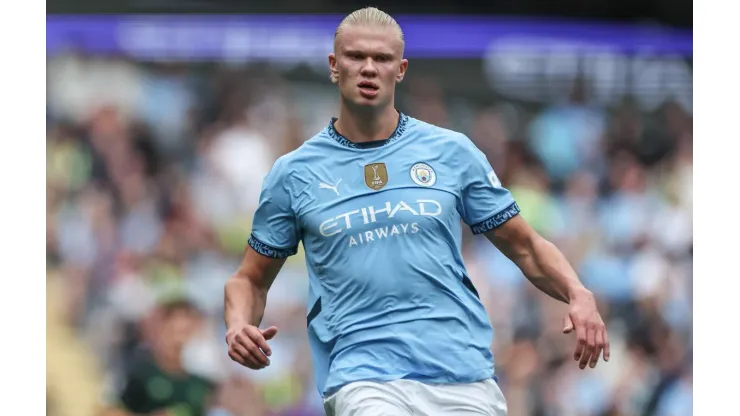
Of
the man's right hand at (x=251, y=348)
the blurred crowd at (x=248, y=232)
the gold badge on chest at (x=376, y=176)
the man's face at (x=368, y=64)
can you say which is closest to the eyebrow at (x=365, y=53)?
the man's face at (x=368, y=64)

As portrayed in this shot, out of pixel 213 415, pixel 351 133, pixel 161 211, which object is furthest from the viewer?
pixel 161 211

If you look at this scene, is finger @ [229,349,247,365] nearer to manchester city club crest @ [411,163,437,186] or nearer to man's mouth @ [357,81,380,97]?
manchester city club crest @ [411,163,437,186]

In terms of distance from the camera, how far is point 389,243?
516cm

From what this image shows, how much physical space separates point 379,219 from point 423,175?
0.87 ft

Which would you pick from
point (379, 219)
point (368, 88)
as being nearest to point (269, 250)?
point (379, 219)

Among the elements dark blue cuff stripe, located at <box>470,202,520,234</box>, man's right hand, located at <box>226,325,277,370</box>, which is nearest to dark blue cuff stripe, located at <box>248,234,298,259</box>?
man's right hand, located at <box>226,325,277,370</box>

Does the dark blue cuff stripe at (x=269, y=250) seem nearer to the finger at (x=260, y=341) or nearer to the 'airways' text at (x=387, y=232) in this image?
the 'airways' text at (x=387, y=232)

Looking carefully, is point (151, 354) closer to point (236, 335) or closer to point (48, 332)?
point (48, 332)

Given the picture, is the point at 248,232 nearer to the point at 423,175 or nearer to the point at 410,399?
the point at 423,175

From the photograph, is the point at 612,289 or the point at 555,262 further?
the point at 612,289

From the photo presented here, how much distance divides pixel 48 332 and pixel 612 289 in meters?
4.48

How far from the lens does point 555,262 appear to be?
5320 mm

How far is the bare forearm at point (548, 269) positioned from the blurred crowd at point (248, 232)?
5183 millimetres
